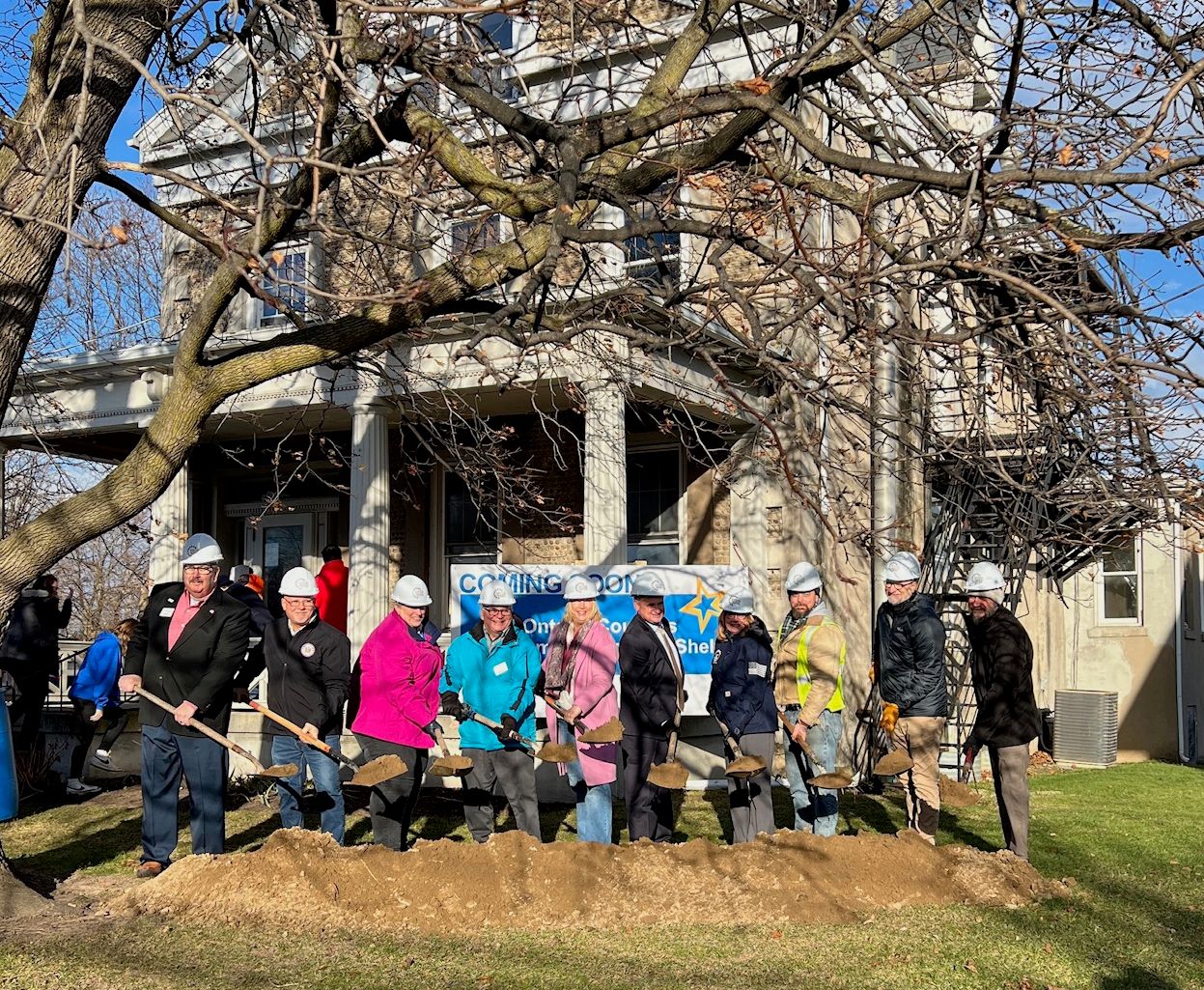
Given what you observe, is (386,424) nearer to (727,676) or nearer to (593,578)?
(593,578)

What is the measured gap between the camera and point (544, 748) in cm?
831

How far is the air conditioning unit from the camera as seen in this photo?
16719 mm

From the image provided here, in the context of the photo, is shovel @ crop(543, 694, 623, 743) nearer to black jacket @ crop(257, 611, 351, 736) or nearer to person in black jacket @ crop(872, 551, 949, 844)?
black jacket @ crop(257, 611, 351, 736)

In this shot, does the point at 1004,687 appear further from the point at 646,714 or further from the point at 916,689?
the point at 646,714

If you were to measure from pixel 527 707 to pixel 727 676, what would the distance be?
1369 mm

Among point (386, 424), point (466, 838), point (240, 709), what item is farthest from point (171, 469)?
point (386, 424)

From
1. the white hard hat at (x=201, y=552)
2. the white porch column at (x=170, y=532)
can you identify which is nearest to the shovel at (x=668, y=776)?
the white hard hat at (x=201, y=552)

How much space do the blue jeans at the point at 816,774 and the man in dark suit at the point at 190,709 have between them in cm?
364

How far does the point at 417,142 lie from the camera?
23.9 ft

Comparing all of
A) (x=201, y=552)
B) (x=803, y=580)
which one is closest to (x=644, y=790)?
(x=803, y=580)

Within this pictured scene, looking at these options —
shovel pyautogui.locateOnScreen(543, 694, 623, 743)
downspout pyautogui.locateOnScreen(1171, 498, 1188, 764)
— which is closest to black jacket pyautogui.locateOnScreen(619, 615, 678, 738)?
shovel pyautogui.locateOnScreen(543, 694, 623, 743)

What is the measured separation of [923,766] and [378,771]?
3499mm

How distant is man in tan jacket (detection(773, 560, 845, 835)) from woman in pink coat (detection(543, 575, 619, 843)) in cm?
118

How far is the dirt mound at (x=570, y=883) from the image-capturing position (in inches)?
254
